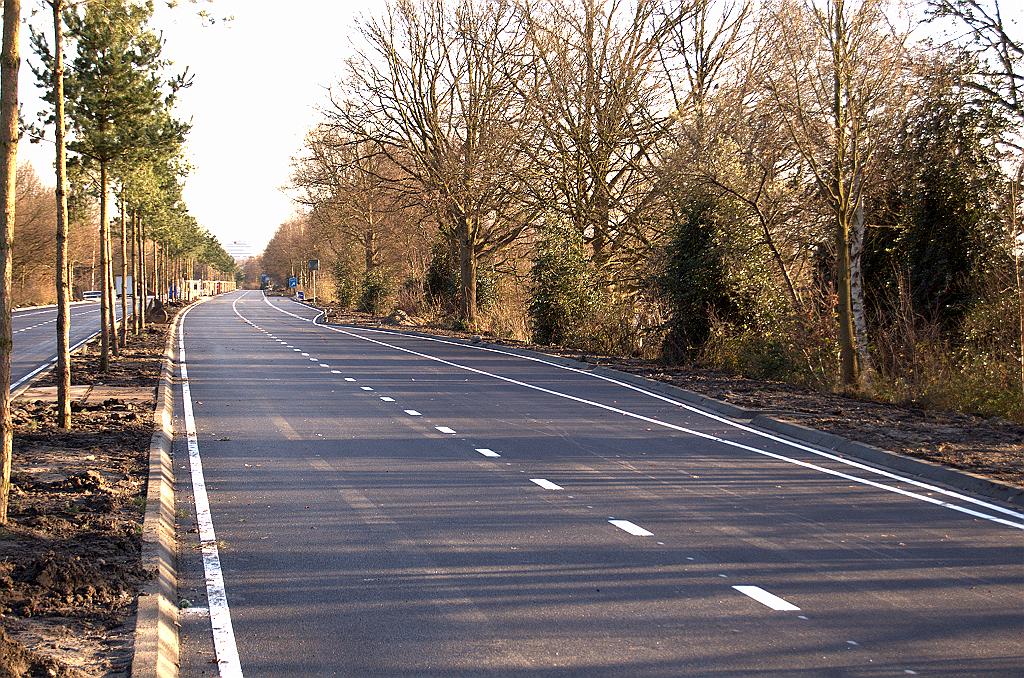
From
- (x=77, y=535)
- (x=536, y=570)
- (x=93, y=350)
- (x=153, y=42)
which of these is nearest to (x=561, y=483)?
(x=536, y=570)

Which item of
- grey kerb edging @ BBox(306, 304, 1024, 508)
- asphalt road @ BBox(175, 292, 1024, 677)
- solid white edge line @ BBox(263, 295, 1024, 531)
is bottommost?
asphalt road @ BBox(175, 292, 1024, 677)

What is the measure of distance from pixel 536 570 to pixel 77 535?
3.49 m

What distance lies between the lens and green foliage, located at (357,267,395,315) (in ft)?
205

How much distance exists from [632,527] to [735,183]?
15864 millimetres

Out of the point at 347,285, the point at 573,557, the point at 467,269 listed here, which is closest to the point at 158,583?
the point at 573,557

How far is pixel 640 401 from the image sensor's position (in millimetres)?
18641

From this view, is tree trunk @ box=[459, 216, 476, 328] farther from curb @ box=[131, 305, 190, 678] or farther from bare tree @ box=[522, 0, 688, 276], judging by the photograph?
curb @ box=[131, 305, 190, 678]

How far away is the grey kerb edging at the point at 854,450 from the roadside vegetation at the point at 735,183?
8.34 feet

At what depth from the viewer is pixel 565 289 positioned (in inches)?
1265

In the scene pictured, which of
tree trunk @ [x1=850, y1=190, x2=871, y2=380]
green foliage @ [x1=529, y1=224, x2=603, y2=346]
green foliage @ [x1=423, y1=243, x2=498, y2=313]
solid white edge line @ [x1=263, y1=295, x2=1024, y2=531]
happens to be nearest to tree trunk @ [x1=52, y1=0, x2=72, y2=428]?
solid white edge line @ [x1=263, y1=295, x2=1024, y2=531]

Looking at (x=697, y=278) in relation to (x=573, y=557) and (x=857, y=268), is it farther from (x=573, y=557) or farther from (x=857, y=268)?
(x=573, y=557)

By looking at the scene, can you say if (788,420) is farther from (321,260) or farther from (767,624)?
(321,260)

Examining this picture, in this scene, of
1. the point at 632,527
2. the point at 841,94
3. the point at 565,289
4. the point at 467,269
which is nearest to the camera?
the point at 632,527

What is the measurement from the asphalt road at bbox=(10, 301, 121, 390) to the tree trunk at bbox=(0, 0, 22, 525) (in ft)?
41.4
